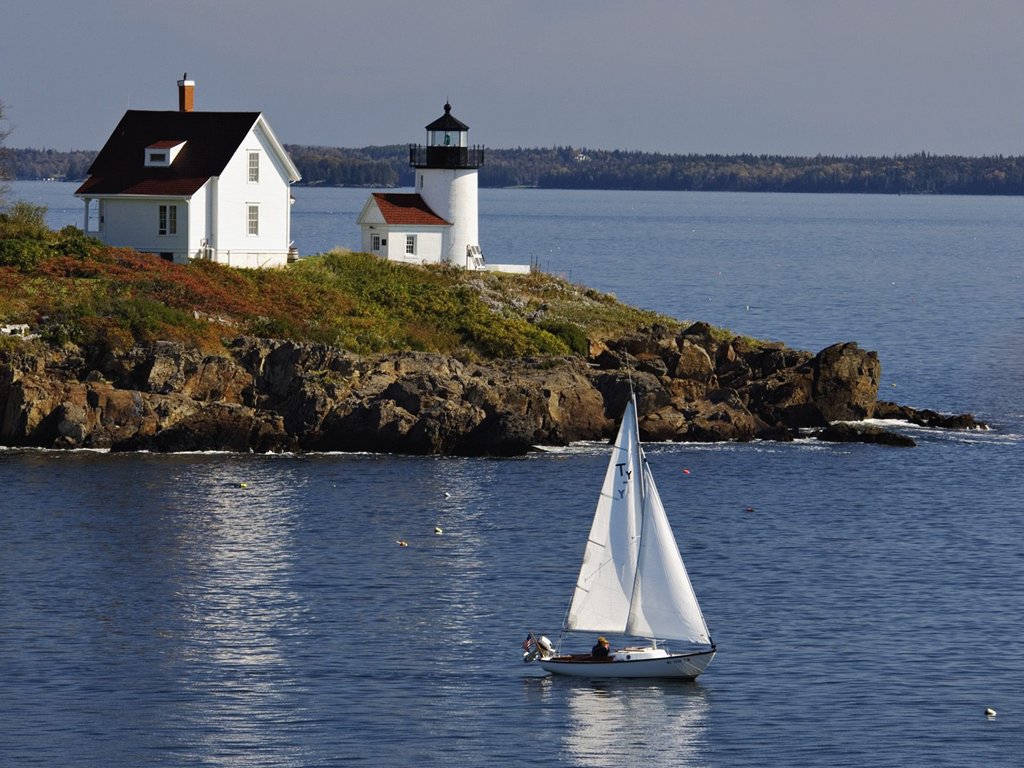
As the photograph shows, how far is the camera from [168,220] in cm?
7744

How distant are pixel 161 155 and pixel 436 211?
16.0 m

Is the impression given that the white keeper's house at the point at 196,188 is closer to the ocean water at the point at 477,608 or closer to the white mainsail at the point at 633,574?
the ocean water at the point at 477,608

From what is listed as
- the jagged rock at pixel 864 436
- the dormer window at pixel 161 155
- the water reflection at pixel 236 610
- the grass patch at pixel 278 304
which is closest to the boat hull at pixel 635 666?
the water reflection at pixel 236 610

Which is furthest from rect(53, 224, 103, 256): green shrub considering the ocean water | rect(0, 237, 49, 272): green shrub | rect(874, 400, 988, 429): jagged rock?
rect(874, 400, 988, 429): jagged rock

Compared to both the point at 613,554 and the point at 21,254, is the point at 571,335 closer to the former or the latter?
the point at 21,254

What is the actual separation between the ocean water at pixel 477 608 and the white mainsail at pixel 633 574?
4.99 feet

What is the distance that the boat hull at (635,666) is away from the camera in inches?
1478

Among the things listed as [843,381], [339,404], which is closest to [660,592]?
[339,404]

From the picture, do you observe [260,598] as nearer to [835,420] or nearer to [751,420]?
[751,420]

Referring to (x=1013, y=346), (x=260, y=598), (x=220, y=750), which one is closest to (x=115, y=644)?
(x=260, y=598)

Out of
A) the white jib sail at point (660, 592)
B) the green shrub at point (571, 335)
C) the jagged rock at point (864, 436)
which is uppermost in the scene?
the green shrub at point (571, 335)

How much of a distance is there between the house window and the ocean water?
65.4ft

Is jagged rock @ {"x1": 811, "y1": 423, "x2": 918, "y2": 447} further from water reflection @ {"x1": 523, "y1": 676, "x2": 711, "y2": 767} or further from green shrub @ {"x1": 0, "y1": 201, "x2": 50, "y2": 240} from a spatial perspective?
green shrub @ {"x1": 0, "y1": 201, "x2": 50, "y2": 240}

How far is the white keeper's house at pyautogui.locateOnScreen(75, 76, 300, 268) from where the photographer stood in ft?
254
